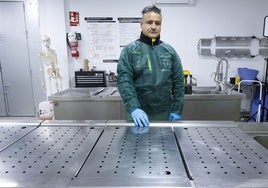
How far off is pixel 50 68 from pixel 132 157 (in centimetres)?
259

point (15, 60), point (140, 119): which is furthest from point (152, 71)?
point (15, 60)

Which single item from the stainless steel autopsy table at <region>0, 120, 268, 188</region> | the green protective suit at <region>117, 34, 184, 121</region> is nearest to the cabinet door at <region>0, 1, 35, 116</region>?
the green protective suit at <region>117, 34, 184, 121</region>

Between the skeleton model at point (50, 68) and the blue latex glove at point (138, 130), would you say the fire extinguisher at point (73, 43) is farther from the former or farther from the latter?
the blue latex glove at point (138, 130)

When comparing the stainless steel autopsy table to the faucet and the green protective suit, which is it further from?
the faucet

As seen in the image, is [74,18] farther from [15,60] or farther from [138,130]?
[138,130]

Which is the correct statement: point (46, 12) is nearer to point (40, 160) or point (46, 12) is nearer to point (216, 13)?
point (216, 13)

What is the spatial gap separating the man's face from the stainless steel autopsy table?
0.75 metres

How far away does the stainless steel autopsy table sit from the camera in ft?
1.98

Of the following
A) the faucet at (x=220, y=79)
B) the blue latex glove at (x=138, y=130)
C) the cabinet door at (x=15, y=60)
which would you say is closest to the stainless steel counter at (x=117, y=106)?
the faucet at (x=220, y=79)

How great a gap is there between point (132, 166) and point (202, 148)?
0.97 ft

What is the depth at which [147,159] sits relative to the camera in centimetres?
73

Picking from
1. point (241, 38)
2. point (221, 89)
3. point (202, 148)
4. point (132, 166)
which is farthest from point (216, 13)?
point (132, 166)

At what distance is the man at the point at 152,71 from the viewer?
151 cm

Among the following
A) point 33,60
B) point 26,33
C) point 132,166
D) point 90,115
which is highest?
point 26,33
